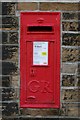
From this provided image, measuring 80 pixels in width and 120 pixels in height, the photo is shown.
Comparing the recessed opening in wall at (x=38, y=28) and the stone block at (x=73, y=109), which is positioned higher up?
the recessed opening in wall at (x=38, y=28)

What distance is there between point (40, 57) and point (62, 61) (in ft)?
1.00

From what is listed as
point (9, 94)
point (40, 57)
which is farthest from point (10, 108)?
point (40, 57)

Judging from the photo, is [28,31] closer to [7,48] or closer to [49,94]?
[7,48]

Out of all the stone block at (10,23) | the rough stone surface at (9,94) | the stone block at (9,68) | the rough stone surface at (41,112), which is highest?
the stone block at (10,23)

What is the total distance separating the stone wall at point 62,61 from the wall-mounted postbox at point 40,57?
81mm

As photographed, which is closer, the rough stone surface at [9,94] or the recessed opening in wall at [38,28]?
the recessed opening in wall at [38,28]

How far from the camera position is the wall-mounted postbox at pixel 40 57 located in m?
4.89

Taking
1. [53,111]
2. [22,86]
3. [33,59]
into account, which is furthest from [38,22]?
[53,111]

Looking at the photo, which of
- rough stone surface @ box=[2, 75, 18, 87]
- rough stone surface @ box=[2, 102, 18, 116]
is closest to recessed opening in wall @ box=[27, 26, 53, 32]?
rough stone surface @ box=[2, 75, 18, 87]

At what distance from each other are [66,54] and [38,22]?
1.85ft

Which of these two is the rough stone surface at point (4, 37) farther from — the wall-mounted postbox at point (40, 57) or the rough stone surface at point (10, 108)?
the rough stone surface at point (10, 108)

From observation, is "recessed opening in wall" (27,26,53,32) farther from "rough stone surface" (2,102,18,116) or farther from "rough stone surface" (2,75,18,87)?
"rough stone surface" (2,102,18,116)

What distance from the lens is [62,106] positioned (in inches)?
198

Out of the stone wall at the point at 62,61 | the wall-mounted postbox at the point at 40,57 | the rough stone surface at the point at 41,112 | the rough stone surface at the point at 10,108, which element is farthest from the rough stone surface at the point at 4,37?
the rough stone surface at the point at 41,112
